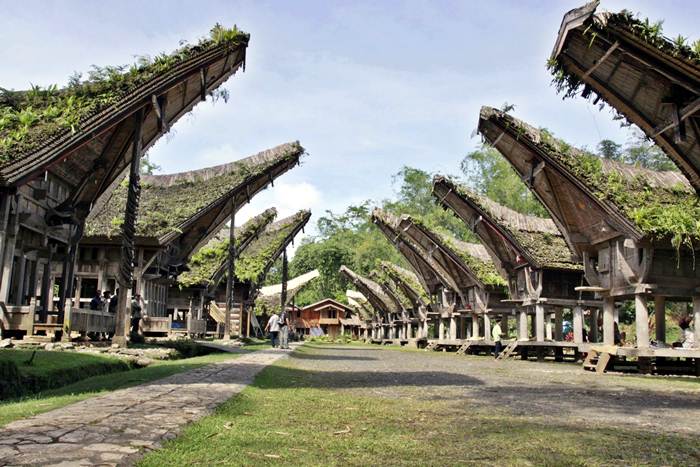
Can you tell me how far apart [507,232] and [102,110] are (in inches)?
597

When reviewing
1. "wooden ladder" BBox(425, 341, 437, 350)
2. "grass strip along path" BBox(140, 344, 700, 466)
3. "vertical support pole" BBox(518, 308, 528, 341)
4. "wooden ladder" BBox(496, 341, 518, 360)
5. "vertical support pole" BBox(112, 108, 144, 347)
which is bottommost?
"wooden ladder" BBox(425, 341, 437, 350)

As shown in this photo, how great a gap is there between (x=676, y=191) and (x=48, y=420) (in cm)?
1635

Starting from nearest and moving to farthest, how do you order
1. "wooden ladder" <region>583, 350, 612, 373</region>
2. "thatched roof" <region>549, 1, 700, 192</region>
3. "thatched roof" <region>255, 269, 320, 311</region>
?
"thatched roof" <region>549, 1, 700, 192</region> → "wooden ladder" <region>583, 350, 612, 373</region> → "thatched roof" <region>255, 269, 320, 311</region>

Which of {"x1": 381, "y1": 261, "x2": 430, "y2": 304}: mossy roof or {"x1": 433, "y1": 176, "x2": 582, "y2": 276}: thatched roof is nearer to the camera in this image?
{"x1": 433, "y1": 176, "x2": 582, "y2": 276}: thatched roof

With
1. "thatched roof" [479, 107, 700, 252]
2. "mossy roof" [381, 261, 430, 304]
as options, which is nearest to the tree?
"mossy roof" [381, 261, 430, 304]

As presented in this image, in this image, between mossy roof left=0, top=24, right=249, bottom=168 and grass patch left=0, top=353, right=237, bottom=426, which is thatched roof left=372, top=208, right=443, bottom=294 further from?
grass patch left=0, top=353, right=237, bottom=426

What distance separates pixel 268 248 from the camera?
111 ft

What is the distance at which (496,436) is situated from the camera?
4.88m

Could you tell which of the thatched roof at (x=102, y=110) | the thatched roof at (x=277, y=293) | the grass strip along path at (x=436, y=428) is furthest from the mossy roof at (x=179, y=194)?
the thatched roof at (x=277, y=293)

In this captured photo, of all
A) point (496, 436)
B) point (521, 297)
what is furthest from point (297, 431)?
point (521, 297)

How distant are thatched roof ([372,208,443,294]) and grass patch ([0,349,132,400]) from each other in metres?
21.5

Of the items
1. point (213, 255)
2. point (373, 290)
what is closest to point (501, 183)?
point (373, 290)

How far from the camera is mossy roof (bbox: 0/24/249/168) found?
10914 mm

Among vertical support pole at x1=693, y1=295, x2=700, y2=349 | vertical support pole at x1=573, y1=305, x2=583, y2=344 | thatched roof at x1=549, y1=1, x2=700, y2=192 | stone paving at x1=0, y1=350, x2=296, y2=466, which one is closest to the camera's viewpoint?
stone paving at x1=0, y1=350, x2=296, y2=466
